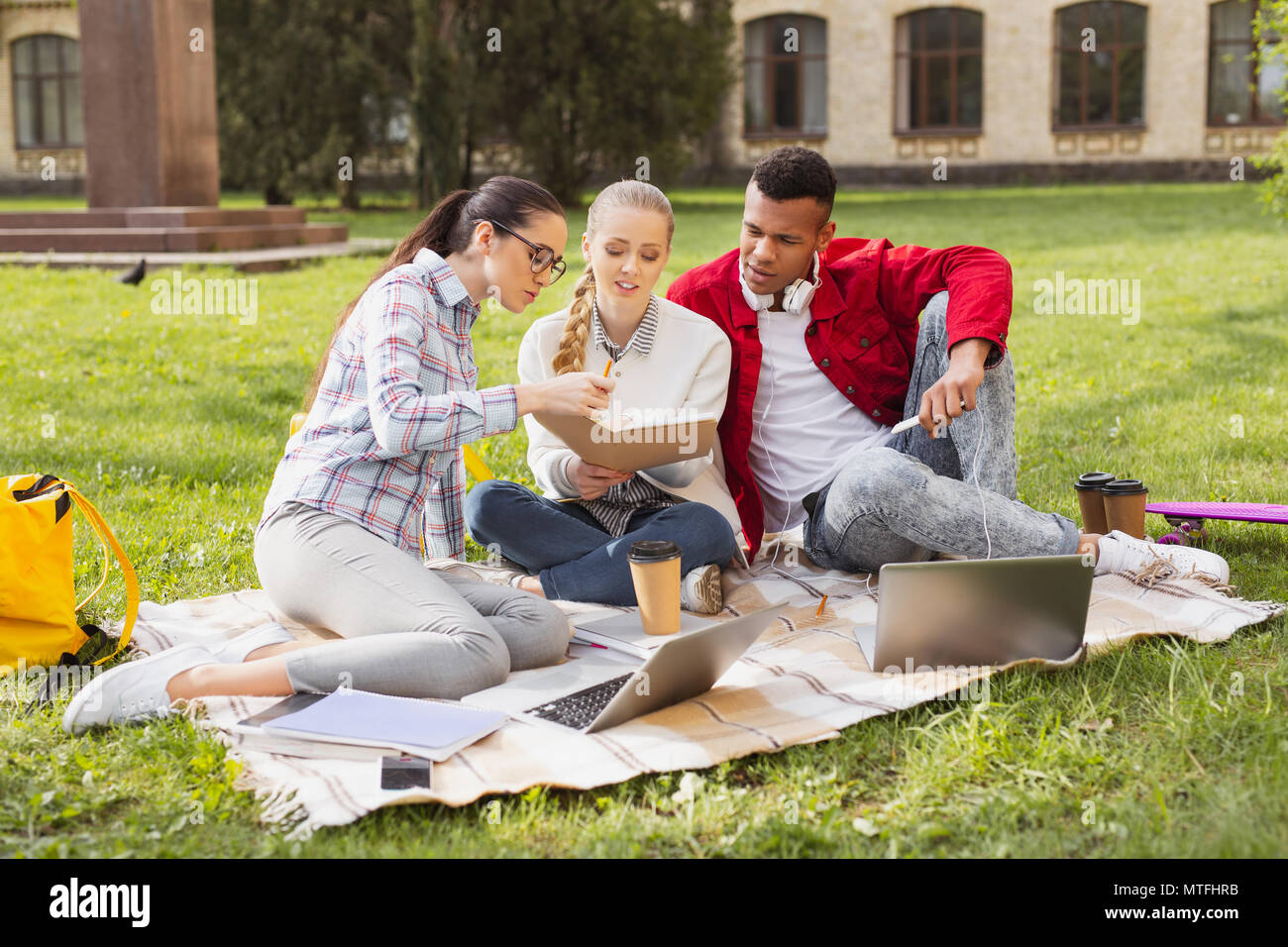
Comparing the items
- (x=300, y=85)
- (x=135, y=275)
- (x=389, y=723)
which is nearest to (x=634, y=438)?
(x=389, y=723)

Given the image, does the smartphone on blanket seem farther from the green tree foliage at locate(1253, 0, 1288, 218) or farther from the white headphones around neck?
the green tree foliage at locate(1253, 0, 1288, 218)

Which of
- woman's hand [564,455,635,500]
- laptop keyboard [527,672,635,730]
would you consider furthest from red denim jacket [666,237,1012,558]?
laptop keyboard [527,672,635,730]

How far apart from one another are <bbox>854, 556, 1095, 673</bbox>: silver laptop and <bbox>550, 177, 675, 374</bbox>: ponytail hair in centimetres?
121

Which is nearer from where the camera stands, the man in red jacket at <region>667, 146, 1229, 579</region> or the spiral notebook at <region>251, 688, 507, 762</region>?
the spiral notebook at <region>251, 688, 507, 762</region>

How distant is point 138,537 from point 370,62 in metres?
15.7

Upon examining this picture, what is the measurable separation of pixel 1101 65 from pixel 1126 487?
74.0 ft

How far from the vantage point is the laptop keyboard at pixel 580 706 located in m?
2.59

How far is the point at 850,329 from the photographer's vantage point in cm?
365

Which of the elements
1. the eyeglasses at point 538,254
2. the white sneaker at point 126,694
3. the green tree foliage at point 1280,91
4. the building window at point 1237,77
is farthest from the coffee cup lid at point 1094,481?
the building window at point 1237,77

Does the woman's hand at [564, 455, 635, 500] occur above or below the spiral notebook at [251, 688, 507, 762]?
above

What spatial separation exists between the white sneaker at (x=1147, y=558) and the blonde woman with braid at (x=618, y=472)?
1025mm

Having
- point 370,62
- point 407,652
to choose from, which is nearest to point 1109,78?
point 370,62

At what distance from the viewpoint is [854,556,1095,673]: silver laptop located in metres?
2.64

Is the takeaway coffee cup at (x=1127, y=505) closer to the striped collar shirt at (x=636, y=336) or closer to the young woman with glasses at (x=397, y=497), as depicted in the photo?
the striped collar shirt at (x=636, y=336)
